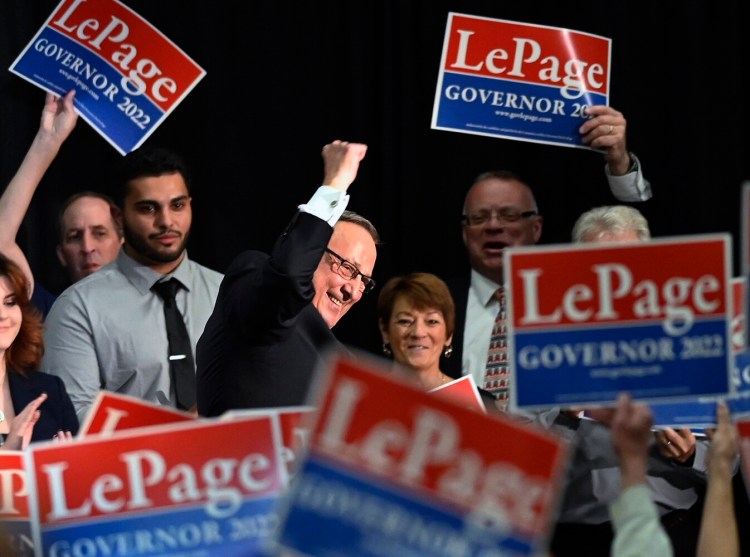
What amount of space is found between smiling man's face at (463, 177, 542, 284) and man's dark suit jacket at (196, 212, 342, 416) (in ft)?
3.28

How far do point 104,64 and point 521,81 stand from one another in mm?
1218

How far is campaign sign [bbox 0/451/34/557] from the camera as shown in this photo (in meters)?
1.96

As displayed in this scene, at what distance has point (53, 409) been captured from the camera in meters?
3.20

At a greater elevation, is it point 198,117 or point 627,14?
point 627,14

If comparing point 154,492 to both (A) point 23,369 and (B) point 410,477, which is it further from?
(A) point 23,369

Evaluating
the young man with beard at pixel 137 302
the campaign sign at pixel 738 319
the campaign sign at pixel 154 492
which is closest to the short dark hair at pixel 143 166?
the young man with beard at pixel 137 302

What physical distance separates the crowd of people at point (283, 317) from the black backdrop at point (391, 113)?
17.7 inches

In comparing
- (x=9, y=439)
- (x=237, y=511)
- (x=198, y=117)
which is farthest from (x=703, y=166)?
(x=237, y=511)

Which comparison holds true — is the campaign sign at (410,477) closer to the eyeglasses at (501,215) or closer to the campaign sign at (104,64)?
the eyeglasses at (501,215)

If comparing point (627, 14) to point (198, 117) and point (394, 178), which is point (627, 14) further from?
point (198, 117)

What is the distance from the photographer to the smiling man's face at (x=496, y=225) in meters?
3.75

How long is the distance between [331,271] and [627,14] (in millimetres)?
1738

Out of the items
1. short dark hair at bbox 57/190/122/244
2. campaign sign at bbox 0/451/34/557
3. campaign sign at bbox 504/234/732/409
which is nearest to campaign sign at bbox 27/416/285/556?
campaign sign at bbox 0/451/34/557

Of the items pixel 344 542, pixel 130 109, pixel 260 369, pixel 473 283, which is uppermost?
pixel 130 109
